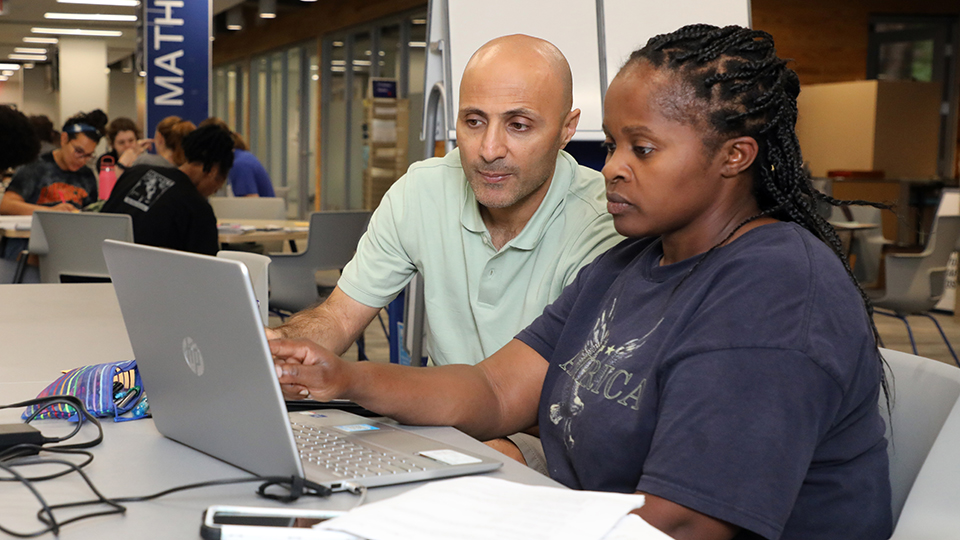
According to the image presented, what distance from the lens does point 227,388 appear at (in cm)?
91

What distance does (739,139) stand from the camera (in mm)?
1097

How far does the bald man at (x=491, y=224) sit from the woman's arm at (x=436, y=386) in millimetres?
383

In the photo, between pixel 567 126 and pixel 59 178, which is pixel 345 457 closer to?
pixel 567 126

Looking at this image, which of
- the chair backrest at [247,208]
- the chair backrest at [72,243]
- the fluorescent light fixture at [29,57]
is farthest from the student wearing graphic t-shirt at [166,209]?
the fluorescent light fixture at [29,57]

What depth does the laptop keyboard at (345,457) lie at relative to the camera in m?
0.95

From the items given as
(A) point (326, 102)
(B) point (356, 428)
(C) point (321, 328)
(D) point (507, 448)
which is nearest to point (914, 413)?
(D) point (507, 448)

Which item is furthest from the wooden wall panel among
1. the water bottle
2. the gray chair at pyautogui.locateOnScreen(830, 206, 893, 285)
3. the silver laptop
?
the silver laptop

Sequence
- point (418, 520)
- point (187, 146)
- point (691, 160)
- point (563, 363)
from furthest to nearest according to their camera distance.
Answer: point (187, 146), point (563, 363), point (691, 160), point (418, 520)

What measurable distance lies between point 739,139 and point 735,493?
1.43ft

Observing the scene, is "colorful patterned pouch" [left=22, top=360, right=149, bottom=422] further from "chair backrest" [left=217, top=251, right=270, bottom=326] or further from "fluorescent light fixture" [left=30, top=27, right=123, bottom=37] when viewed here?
"fluorescent light fixture" [left=30, top=27, right=123, bottom=37]

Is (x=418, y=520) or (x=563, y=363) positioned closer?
(x=418, y=520)

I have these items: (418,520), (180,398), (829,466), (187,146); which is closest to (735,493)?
(829,466)

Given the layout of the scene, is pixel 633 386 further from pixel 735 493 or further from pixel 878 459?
pixel 878 459

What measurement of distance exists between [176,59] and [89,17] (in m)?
6.74
